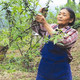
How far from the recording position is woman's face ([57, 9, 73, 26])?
1.86m

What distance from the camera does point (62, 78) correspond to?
1922 mm

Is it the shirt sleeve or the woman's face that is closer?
the shirt sleeve

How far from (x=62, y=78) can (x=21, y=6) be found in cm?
92

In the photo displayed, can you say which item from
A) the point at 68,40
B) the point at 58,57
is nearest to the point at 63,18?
the point at 68,40

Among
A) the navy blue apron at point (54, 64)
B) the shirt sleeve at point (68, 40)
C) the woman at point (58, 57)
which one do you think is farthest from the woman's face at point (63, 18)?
the navy blue apron at point (54, 64)

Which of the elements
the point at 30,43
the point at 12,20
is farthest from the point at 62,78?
the point at 30,43

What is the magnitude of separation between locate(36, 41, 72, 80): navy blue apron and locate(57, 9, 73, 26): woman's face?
0.26m

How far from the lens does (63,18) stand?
73.3 inches

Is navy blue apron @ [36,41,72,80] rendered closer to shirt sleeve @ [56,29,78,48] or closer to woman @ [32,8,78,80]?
woman @ [32,8,78,80]

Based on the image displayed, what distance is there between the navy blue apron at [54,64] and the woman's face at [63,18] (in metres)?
0.26

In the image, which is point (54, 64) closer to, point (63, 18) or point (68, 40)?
point (68, 40)

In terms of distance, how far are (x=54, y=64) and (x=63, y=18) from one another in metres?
0.52

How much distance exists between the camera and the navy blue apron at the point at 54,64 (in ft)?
5.98

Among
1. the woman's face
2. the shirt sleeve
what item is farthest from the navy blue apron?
the woman's face
